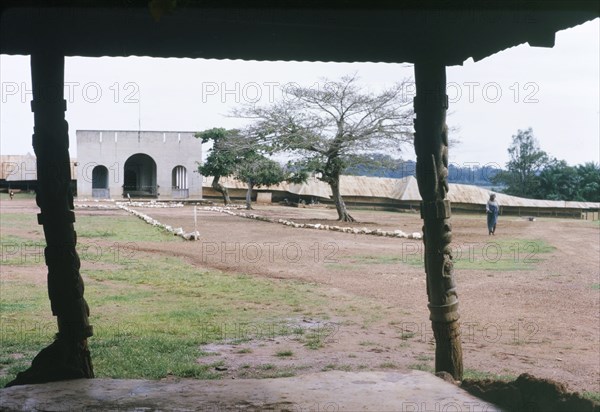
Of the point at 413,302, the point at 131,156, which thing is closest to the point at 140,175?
the point at 131,156

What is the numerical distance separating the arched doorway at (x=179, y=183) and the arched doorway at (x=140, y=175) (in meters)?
1.59

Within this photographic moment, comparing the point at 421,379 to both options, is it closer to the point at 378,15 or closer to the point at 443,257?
the point at 443,257

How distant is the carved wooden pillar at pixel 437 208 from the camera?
6.13 m

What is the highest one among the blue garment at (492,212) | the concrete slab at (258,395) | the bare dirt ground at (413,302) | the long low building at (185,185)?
the long low building at (185,185)

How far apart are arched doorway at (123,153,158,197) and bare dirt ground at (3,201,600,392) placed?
31419mm

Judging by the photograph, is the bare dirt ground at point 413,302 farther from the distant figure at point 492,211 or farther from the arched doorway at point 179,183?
the arched doorway at point 179,183

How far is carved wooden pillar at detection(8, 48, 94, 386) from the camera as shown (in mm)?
5781

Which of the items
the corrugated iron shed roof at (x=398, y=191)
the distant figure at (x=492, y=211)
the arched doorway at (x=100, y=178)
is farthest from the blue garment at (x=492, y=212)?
the arched doorway at (x=100, y=178)

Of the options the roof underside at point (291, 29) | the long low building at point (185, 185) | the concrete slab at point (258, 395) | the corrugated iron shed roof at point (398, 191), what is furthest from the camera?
the long low building at point (185, 185)

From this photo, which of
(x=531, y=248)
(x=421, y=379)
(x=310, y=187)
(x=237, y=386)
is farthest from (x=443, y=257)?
(x=310, y=187)

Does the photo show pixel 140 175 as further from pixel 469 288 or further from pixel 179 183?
pixel 469 288

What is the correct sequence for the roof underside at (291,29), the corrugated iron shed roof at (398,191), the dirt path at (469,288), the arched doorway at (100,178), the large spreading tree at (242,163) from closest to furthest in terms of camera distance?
the roof underside at (291,29)
the dirt path at (469,288)
the large spreading tree at (242,163)
the corrugated iron shed roof at (398,191)
the arched doorway at (100,178)

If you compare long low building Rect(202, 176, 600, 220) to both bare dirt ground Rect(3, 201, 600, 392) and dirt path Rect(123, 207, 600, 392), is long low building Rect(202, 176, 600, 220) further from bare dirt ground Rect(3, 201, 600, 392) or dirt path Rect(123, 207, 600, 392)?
bare dirt ground Rect(3, 201, 600, 392)

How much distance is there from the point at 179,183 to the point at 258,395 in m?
50.1
